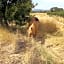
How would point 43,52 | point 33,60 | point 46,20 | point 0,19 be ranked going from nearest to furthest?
point 33,60 → point 43,52 → point 46,20 → point 0,19

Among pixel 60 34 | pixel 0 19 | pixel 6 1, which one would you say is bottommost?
pixel 60 34

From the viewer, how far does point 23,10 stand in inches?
553

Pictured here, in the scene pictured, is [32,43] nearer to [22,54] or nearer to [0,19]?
[22,54]

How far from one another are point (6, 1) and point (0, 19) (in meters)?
1.03

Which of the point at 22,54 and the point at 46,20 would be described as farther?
the point at 46,20

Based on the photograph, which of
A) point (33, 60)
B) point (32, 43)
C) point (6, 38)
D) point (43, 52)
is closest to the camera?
point (33, 60)

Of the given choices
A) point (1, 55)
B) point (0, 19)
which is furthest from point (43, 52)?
point (0, 19)

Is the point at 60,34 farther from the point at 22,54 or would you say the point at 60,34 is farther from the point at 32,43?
the point at 22,54

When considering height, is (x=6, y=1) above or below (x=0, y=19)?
above

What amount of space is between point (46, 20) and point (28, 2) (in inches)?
140

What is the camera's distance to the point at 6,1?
46.1 feet

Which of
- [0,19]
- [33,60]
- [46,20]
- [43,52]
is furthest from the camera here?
[0,19]

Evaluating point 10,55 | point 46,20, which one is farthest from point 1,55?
point 46,20

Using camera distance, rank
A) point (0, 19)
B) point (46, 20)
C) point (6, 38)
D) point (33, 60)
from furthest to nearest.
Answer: point (0, 19) < point (46, 20) < point (6, 38) < point (33, 60)
